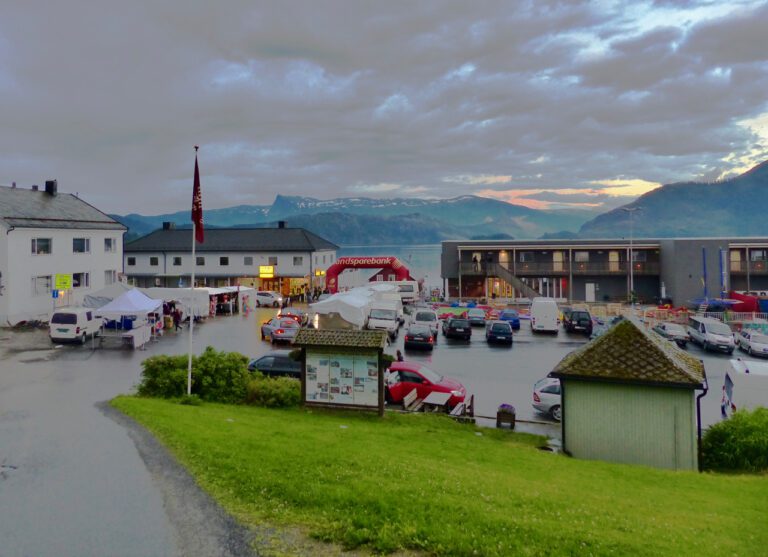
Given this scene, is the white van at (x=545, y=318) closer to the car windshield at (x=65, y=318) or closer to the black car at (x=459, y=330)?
the black car at (x=459, y=330)

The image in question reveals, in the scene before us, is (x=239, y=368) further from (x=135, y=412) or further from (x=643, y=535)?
(x=643, y=535)

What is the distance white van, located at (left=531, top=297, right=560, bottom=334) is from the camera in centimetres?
3819

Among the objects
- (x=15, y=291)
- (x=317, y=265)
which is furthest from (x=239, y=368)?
(x=317, y=265)

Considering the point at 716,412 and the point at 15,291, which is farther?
the point at 15,291

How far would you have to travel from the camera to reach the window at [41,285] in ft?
131

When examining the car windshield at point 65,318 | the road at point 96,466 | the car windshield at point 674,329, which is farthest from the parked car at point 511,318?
the car windshield at point 65,318

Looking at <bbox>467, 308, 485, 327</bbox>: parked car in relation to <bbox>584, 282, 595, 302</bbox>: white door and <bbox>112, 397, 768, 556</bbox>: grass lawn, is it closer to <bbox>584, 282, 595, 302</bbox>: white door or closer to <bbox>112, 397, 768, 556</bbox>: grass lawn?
<bbox>584, 282, 595, 302</bbox>: white door

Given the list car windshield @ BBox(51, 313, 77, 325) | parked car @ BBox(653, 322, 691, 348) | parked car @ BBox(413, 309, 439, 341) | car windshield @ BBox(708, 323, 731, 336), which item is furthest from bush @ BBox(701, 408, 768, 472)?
car windshield @ BBox(51, 313, 77, 325)

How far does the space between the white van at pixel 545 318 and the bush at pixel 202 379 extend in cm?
2562

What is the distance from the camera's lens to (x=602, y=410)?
1480 centimetres

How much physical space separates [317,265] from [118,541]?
196 feet

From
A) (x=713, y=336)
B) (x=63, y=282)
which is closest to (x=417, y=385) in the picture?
(x=713, y=336)

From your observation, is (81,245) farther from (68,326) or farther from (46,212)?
(68,326)

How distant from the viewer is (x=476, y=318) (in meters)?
42.0
